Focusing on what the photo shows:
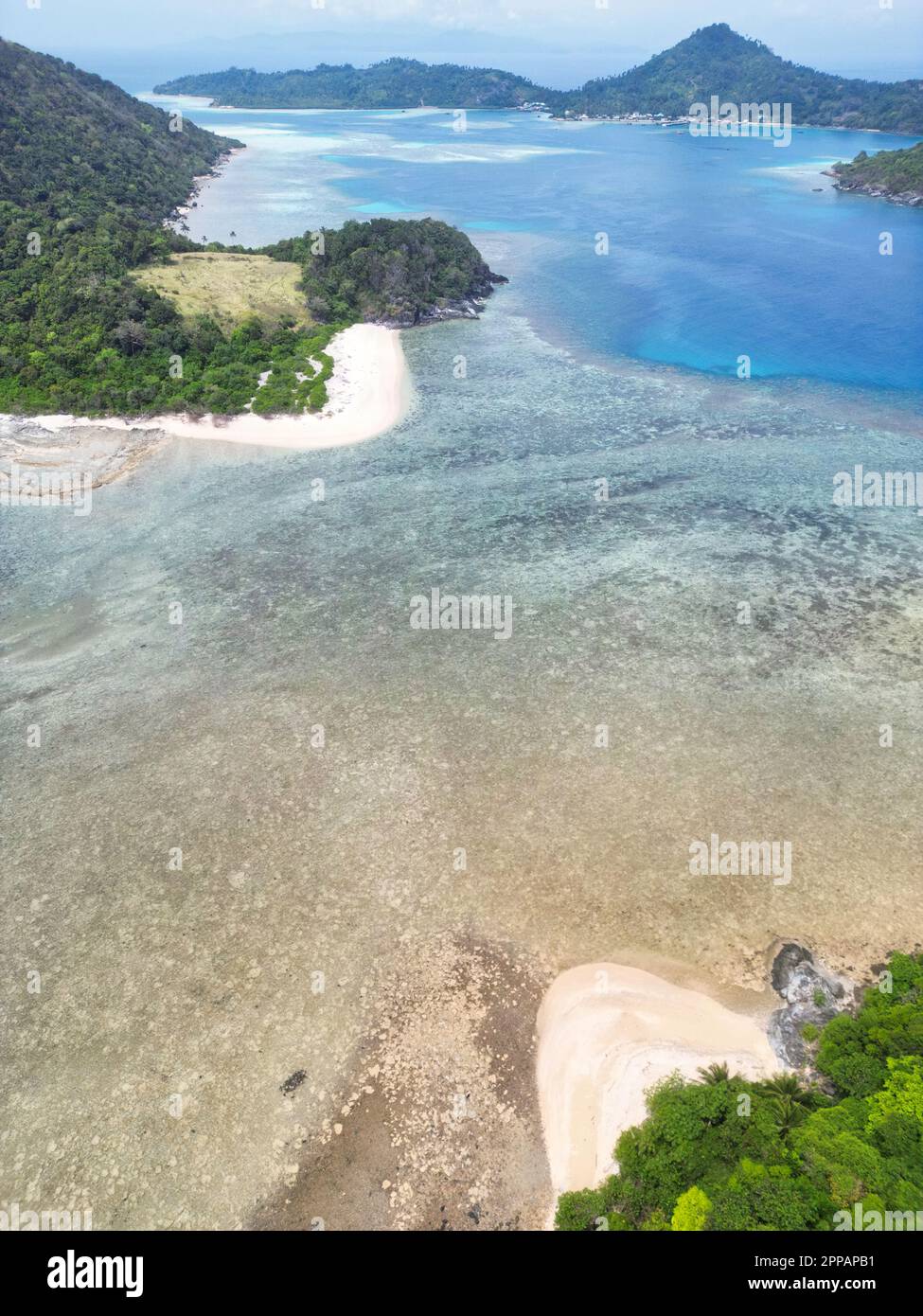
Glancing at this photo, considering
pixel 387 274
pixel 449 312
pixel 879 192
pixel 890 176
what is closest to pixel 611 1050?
pixel 449 312

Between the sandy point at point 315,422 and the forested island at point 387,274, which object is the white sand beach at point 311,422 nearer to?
the sandy point at point 315,422

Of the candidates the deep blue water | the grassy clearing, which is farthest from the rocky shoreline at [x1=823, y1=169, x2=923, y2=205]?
the grassy clearing

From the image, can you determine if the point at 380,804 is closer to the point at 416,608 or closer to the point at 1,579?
the point at 416,608

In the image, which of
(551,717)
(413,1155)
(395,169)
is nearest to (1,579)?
(551,717)

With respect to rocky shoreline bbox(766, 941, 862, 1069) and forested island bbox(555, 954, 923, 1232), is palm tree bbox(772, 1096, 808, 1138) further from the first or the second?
rocky shoreline bbox(766, 941, 862, 1069)

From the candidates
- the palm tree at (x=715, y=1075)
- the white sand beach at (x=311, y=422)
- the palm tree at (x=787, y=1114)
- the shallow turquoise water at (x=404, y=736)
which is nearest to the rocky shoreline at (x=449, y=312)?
the white sand beach at (x=311, y=422)
